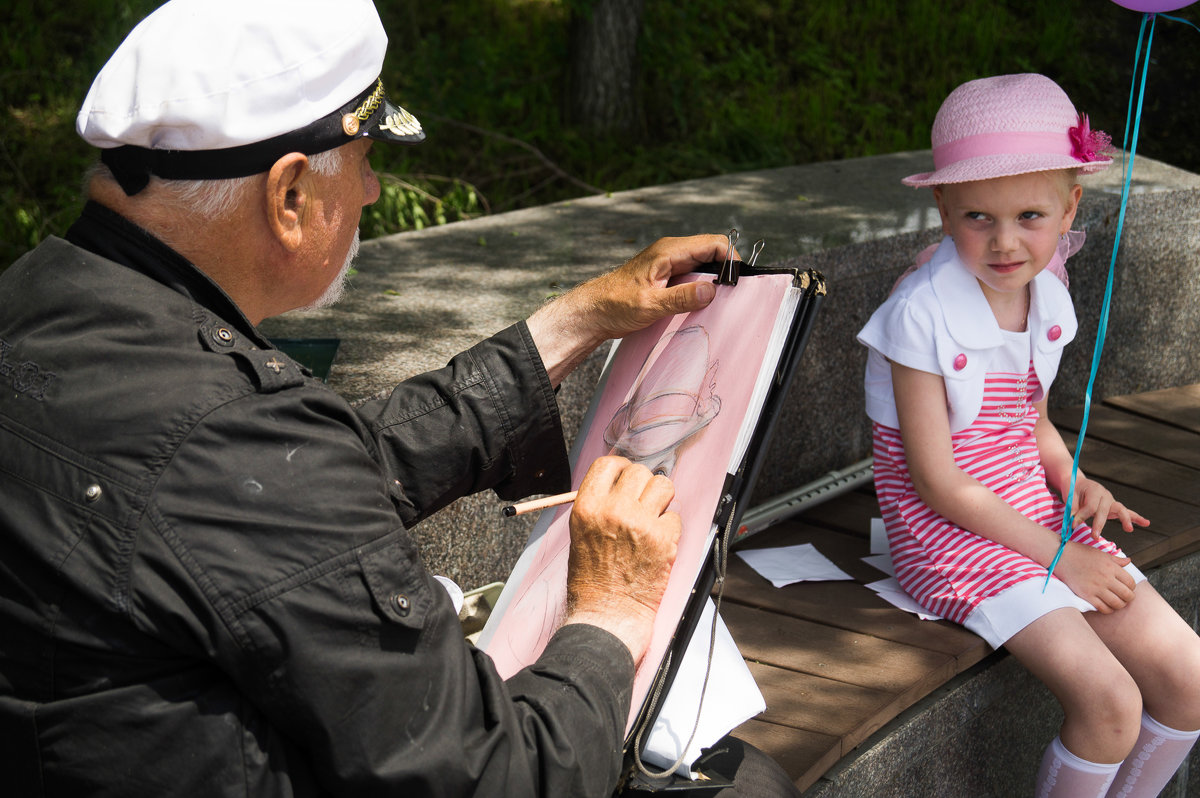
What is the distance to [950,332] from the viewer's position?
231cm

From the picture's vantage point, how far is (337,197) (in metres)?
1.44

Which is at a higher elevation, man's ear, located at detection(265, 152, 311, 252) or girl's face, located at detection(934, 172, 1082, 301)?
man's ear, located at detection(265, 152, 311, 252)

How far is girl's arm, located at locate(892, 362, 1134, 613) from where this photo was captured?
2.29 meters

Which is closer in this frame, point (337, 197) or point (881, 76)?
point (337, 197)

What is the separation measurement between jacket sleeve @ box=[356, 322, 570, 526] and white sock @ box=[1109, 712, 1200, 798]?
1.33m

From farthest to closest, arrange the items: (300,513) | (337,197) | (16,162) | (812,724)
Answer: (16,162) < (812,724) < (337,197) < (300,513)

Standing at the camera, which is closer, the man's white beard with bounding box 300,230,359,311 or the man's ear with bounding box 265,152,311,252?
the man's ear with bounding box 265,152,311,252

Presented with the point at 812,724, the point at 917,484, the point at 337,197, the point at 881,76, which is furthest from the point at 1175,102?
the point at 337,197

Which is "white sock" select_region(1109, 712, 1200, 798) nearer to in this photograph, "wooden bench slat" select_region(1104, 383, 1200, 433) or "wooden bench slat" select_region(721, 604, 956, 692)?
"wooden bench slat" select_region(721, 604, 956, 692)

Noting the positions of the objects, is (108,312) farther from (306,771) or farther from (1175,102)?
(1175,102)

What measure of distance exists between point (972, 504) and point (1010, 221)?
0.59 meters

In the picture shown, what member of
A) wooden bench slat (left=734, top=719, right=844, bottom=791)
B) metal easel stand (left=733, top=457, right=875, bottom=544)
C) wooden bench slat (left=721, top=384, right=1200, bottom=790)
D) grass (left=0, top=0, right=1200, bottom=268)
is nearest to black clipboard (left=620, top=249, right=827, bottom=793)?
wooden bench slat (left=734, top=719, right=844, bottom=791)

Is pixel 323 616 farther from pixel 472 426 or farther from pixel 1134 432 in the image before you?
pixel 1134 432

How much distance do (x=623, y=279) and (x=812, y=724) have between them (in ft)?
3.05
